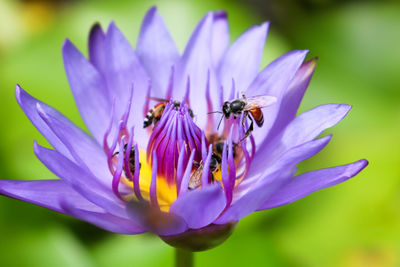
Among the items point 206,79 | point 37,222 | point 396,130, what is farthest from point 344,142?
point 37,222

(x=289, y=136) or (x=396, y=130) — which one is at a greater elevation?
(x=289, y=136)

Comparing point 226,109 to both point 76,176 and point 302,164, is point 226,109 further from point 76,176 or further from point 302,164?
point 302,164

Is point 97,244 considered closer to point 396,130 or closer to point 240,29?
point 240,29

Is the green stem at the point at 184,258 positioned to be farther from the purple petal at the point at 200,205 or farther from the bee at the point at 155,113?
the bee at the point at 155,113

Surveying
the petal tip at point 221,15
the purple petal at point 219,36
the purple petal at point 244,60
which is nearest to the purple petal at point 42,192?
the purple petal at point 244,60

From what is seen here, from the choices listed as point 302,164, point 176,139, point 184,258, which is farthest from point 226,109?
point 302,164

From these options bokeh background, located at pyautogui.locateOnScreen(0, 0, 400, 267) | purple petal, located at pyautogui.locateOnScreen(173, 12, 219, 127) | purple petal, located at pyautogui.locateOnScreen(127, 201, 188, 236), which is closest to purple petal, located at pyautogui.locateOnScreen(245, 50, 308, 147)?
purple petal, located at pyautogui.locateOnScreen(173, 12, 219, 127)
